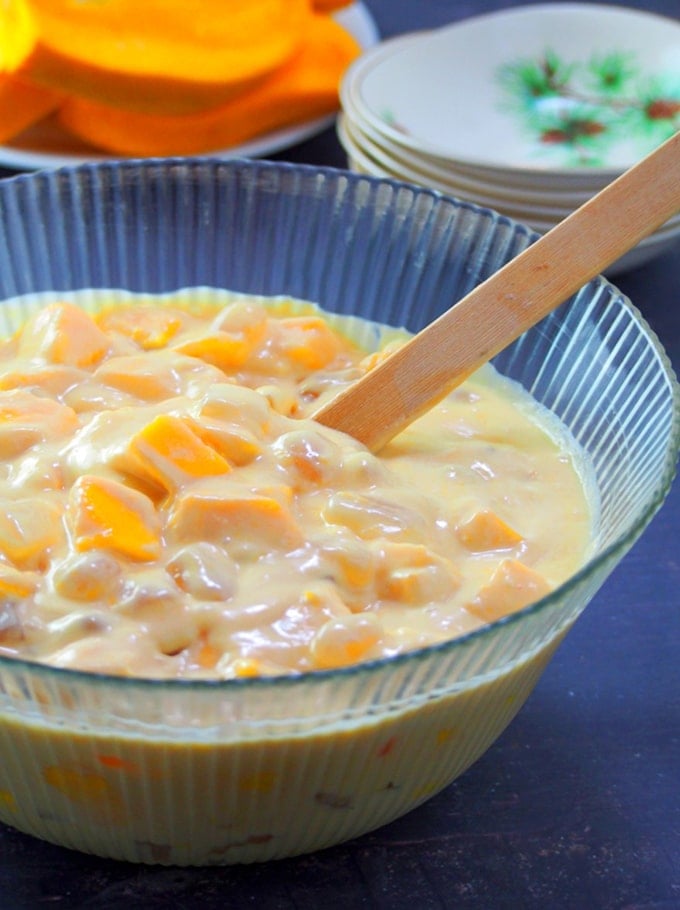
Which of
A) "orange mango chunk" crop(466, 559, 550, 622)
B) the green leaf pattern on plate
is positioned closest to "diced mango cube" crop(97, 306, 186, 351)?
"orange mango chunk" crop(466, 559, 550, 622)

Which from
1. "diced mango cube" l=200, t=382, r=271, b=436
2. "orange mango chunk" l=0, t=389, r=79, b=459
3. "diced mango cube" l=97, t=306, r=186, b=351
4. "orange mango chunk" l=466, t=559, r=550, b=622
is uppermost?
"orange mango chunk" l=466, t=559, r=550, b=622

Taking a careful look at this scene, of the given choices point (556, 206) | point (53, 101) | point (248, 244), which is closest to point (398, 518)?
point (248, 244)

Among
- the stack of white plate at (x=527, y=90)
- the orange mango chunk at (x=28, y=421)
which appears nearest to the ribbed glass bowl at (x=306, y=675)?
the orange mango chunk at (x=28, y=421)

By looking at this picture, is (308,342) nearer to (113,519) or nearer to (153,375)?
(153,375)

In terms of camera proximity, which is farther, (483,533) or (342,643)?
(483,533)

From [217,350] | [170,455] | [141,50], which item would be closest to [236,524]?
[170,455]

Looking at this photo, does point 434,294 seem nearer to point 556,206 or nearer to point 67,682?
point 556,206

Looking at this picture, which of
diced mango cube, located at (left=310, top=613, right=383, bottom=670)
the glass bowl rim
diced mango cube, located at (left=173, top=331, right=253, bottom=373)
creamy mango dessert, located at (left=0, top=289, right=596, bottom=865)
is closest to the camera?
the glass bowl rim

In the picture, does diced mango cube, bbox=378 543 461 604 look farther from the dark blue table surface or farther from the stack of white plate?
the stack of white plate
